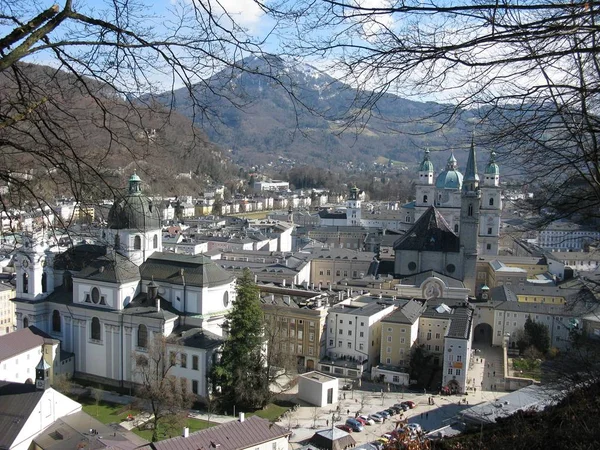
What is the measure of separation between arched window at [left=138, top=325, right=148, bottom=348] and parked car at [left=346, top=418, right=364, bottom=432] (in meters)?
7.30

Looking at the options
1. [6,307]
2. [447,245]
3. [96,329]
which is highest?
[447,245]

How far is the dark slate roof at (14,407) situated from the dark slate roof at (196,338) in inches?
199

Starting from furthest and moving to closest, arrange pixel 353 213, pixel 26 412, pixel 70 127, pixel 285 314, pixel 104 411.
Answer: pixel 353 213 → pixel 285 314 → pixel 104 411 → pixel 26 412 → pixel 70 127

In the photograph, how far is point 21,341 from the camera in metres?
19.9

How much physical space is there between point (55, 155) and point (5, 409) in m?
13.4

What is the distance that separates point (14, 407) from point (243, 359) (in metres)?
6.48

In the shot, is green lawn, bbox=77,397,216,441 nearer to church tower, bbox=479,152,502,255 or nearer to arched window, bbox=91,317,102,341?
arched window, bbox=91,317,102,341

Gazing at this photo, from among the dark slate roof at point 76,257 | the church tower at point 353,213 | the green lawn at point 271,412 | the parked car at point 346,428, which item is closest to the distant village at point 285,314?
the green lawn at point 271,412

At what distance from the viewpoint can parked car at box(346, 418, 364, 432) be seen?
17094 mm

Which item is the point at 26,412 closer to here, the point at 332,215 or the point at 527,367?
the point at 527,367

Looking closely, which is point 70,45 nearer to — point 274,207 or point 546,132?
point 546,132

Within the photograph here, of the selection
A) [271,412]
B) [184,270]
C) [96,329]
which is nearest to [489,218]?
[184,270]

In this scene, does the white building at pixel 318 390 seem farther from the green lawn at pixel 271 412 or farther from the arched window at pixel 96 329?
the arched window at pixel 96 329

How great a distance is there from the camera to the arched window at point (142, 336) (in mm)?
20016
